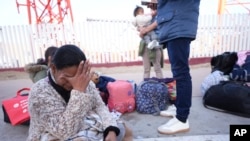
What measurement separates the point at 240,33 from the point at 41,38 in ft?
16.0

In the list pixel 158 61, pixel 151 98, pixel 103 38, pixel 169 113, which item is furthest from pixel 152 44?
pixel 103 38

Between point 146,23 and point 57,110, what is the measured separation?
232 cm

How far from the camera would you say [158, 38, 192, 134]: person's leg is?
1828 millimetres

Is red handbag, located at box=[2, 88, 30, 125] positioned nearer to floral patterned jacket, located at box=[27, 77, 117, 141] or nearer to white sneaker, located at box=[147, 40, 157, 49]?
floral patterned jacket, located at box=[27, 77, 117, 141]

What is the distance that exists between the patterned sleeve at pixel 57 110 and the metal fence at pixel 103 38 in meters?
4.62

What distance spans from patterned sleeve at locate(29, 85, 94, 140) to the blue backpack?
1.41 m

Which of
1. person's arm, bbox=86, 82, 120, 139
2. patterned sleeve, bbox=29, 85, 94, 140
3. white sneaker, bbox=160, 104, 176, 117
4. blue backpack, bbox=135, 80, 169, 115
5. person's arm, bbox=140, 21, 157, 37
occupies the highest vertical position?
person's arm, bbox=140, 21, 157, 37

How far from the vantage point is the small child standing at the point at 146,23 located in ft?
9.99

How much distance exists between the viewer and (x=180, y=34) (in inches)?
70.5

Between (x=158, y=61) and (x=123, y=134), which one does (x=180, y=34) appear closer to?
(x=123, y=134)

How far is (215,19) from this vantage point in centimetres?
570

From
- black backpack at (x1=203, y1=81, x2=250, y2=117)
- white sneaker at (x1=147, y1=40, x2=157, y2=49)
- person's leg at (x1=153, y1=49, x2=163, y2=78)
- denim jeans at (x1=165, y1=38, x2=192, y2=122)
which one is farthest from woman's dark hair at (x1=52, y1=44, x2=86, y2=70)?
person's leg at (x1=153, y1=49, x2=163, y2=78)

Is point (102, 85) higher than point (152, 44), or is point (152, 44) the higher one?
point (152, 44)

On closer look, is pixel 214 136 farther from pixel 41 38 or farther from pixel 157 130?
pixel 41 38
